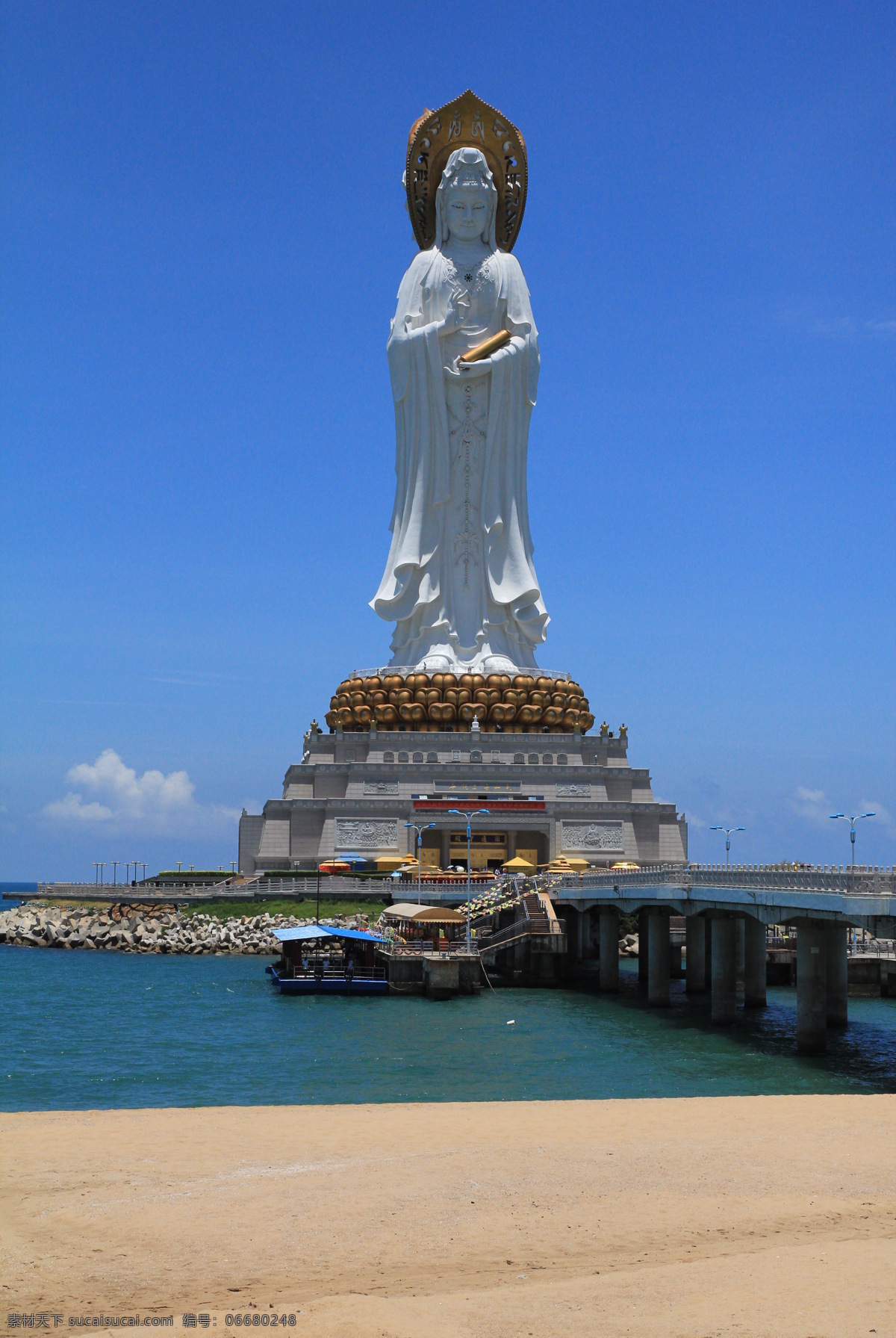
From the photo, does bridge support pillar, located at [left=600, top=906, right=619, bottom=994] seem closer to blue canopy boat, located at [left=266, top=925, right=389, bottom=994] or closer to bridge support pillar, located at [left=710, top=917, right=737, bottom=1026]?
blue canopy boat, located at [left=266, top=925, right=389, bottom=994]

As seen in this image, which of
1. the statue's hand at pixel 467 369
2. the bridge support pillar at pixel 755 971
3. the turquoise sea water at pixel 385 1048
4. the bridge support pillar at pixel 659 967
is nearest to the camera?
the turquoise sea water at pixel 385 1048

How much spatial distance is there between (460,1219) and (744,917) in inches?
866

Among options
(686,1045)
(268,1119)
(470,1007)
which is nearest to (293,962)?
(470,1007)

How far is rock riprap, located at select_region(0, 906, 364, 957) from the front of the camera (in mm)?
46719

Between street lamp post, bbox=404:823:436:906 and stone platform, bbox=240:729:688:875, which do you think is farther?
stone platform, bbox=240:729:688:875

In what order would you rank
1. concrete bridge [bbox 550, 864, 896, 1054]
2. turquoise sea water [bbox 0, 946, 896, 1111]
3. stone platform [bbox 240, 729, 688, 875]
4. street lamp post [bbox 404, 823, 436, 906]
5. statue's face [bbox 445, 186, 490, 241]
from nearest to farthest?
turquoise sea water [bbox 0, 946, 896, 1111] → concrete bridge [bbox 550, 864, 896, 1054] → street lamp post [bbox 404, 823, 436, 906] → stone platform [bbox 240, 729, 688, 875] → statue's face [bbox 445, 186, 490, 241]

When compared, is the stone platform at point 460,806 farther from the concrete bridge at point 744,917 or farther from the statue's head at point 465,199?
the statue's head at point 465,199

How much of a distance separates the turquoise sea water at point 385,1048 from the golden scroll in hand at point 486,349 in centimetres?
A: 3273

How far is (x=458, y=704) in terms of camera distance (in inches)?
2217

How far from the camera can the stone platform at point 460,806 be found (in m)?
53.1

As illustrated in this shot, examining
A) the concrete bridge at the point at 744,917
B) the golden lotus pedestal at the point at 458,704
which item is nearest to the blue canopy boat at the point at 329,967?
the concrete bridge at the point at 744,917

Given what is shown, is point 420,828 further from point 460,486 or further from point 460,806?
point 460,486

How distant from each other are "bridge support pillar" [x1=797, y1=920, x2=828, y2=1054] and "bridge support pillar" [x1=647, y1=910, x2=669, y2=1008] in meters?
8.51

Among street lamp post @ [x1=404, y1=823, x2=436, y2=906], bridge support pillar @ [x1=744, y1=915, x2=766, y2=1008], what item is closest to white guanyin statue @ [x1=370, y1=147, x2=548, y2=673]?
street lamp post @ [x1=404, y1=823, x2=436, y2=906]
